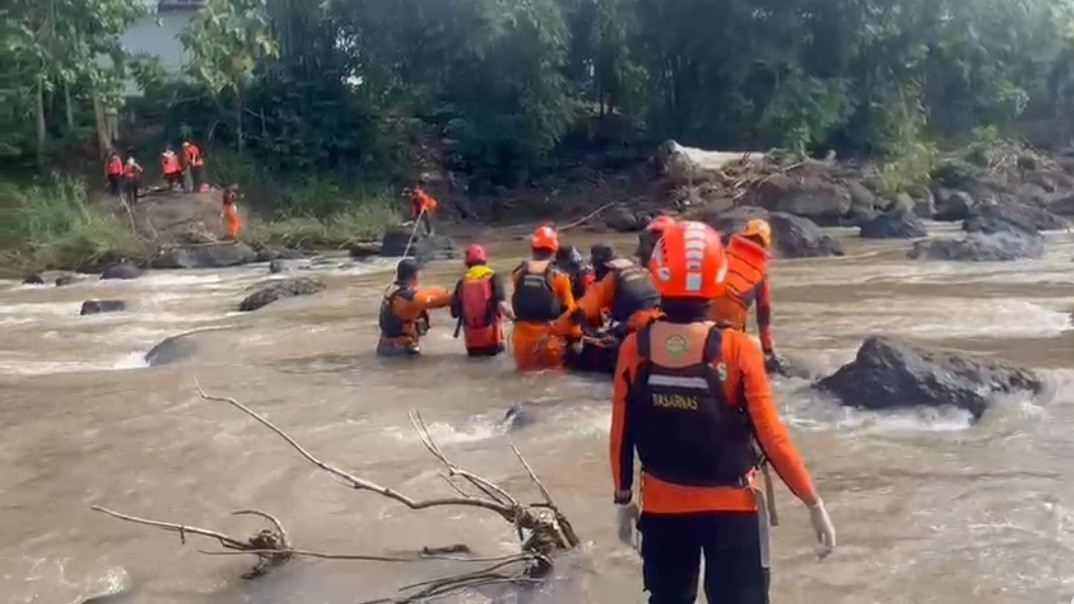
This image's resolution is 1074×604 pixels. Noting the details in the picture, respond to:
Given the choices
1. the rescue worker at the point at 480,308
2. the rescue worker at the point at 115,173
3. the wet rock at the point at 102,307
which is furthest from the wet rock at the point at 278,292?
the rescue worker at the point at 115,173

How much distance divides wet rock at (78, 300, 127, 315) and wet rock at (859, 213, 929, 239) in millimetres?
13753

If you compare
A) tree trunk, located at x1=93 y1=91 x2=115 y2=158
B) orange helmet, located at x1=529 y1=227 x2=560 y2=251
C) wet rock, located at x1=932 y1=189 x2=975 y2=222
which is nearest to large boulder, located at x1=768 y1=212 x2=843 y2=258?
wet rock, located at x1=932 y1=189 x2=975 y2=222

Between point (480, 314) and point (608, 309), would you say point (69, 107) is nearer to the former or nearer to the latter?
point (480, 314)

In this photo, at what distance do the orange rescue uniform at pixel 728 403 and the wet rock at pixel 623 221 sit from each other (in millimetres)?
24141

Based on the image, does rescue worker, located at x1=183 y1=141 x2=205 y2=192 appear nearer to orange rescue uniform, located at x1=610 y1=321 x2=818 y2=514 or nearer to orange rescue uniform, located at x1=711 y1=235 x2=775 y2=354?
orange rescue uniform, located at x1=711 y1=235 x2=775 y2=354

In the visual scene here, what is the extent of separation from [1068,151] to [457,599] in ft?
135

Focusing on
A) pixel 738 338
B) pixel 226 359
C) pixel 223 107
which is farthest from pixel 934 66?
pixel 738 338

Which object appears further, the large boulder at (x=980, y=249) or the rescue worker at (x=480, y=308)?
the large boulder at (x=980, y=249)

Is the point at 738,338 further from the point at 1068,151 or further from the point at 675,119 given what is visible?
the point at 1068,151

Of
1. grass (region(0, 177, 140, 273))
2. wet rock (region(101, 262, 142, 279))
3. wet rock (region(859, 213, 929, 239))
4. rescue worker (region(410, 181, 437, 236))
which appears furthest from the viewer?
rescue worker (region(410, 181, 437, 236))

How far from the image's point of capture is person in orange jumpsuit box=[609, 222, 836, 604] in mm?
4102

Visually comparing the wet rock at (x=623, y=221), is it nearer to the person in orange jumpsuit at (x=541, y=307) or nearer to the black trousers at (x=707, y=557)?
the person in orange jumpsuit at (x=541, y=307)

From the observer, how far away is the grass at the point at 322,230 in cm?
2633

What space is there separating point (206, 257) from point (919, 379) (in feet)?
56.5
